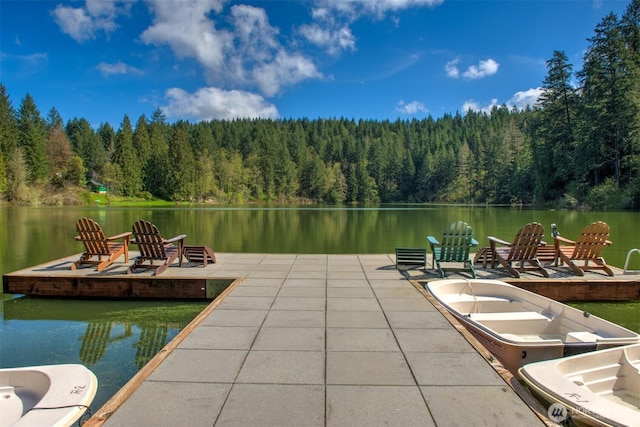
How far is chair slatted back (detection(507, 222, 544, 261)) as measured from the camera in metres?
8.23

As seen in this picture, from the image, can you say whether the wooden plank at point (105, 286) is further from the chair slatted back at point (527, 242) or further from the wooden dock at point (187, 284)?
the chair slatted back at point (527, 242)

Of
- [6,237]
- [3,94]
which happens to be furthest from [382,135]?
[6,237]

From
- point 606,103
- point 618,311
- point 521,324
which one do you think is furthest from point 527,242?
point 606,103

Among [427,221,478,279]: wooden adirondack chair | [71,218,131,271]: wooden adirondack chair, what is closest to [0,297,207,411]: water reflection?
[71,218,131,271]: wooden adirondack chair

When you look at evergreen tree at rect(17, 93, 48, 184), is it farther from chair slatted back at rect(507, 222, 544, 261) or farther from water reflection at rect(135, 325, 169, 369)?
chair slatted back at rect(507, 222, 544, 261)

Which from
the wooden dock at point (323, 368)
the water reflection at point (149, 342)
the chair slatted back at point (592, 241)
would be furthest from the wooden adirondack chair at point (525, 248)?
the water reflection at point (149, 342)

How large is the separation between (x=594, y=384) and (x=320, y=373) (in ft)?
8.16

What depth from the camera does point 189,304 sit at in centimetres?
810

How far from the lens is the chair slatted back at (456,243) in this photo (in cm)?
796

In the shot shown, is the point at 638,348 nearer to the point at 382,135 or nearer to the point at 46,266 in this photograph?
the point at 46,266

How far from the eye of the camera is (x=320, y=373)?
3539 mm

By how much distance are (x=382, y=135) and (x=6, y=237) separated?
112746 millimetres

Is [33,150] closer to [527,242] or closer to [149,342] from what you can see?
[149,342]

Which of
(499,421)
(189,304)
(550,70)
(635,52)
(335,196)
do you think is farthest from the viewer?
(335,196)
